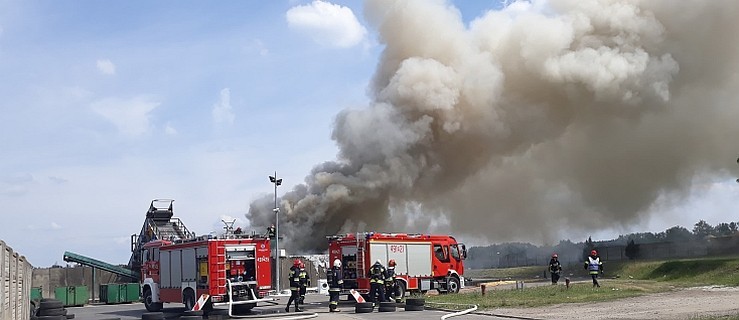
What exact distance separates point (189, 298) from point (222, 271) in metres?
2.15

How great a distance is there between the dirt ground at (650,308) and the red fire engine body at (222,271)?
772 cm

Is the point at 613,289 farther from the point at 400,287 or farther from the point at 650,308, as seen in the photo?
the point at 400,287

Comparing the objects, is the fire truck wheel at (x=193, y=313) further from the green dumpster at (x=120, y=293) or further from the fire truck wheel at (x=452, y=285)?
the green dumpster at (x=120, y=293)

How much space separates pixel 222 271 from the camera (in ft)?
78.5

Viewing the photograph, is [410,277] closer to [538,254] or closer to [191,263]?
[191,263]

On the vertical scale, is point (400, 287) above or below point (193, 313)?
above

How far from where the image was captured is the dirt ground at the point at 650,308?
56.7ft

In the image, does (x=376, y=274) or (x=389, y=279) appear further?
(x=389, y=279)

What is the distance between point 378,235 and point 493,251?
2740 inches


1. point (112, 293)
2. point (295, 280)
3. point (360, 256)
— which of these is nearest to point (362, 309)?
point (295, 280)

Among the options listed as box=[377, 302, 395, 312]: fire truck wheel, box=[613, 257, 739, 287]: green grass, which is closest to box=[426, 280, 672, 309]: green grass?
box=[377, 302, 395, 312]: fire truck wheel

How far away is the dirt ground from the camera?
17.3 metres

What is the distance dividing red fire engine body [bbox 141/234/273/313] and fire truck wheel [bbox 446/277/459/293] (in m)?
9.48

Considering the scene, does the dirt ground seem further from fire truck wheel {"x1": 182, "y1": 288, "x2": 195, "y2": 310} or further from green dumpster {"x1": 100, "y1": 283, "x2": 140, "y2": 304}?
green dumpster {"x1": 100, "y1": 283, "x2": 140, "y2": 304}
